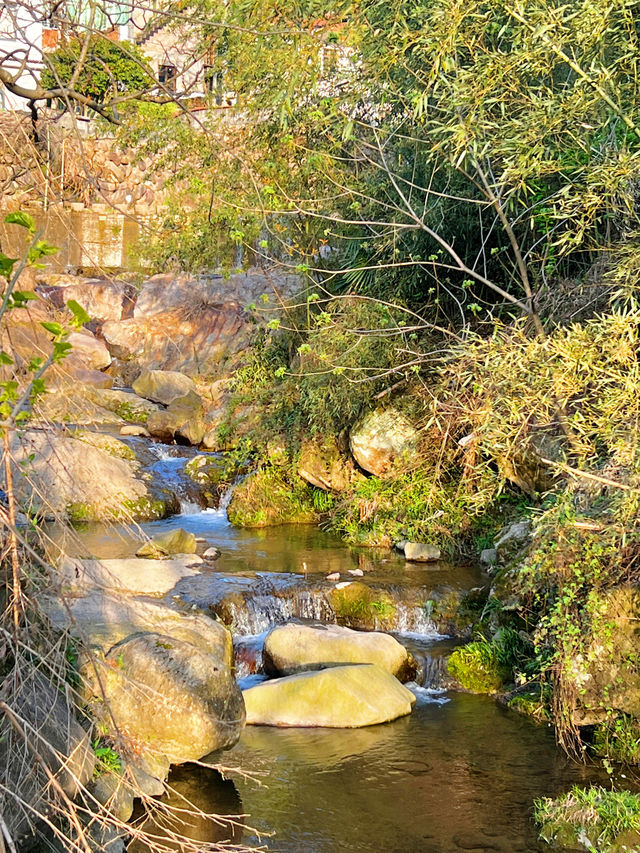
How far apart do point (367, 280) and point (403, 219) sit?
1.72m

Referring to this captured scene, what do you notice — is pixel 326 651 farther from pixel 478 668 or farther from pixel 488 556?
pixel 488 556

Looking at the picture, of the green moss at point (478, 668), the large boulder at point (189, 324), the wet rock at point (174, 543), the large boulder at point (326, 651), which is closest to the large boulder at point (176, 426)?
the large boulder at point (189, 324)

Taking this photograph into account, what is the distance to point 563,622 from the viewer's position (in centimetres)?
783

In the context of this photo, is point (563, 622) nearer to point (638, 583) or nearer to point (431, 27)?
point (638, 583)

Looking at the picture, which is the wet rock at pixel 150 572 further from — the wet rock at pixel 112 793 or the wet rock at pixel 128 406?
the wet rock at pixel 128 406

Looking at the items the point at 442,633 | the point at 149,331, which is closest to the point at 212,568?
the point at 442,633

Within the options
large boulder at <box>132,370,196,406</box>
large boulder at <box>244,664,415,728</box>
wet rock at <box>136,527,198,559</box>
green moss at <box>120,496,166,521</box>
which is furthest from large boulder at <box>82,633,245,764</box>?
large boulder at <box>132,370,196,406</box>

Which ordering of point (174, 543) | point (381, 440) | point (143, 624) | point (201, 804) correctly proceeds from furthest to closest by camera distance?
point (381, 440) < point (174, 543) < point (143, 624) < point (201, 804)

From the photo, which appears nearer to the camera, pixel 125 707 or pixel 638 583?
pixel 125 707

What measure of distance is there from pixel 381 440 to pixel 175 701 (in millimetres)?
7138

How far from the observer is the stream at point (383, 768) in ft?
21.3

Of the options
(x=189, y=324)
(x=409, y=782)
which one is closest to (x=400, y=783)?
(x=409, y=782)

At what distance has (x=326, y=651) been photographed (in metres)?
9.20

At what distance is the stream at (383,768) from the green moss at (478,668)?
17 cm
